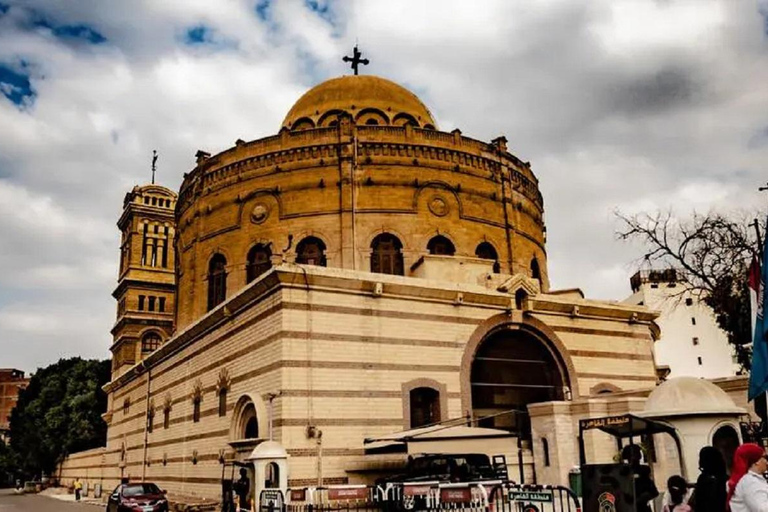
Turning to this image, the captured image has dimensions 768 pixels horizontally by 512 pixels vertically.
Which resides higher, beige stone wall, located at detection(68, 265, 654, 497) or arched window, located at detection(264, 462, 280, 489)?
beige stone wall, located at detection(68, 265, 654, 497)

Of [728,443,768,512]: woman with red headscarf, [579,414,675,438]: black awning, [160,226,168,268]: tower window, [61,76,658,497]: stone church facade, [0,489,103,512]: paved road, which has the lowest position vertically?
[0,489,103,512]: paved road

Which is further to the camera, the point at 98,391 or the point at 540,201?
the point at 98,391

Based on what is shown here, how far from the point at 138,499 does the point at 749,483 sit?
66.9ft

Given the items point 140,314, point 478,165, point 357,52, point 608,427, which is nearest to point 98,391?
point 140,314

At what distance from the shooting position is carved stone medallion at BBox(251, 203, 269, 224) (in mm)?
29453

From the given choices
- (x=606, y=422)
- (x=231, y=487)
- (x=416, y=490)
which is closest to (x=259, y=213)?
(x=231, y=487)

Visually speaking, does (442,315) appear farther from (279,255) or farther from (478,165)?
(478,165)

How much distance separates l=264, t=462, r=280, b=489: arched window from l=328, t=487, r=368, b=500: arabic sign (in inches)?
128

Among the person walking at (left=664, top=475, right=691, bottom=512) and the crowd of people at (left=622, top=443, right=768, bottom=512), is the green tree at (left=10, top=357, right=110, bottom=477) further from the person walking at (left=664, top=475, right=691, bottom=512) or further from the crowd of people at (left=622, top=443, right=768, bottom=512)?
the crowd of people at (left=622, top=443, right=768, bottom=512)

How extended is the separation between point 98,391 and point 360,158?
43.5 metres

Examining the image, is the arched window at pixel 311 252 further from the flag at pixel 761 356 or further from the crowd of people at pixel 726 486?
the crowd of people at pixel 726 486

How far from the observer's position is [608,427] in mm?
12516

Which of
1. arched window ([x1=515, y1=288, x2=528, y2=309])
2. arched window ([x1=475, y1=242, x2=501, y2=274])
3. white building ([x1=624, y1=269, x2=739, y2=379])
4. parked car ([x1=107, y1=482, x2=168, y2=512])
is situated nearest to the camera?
parked car ([x1=107, y1=482, x2=168, y2=512])

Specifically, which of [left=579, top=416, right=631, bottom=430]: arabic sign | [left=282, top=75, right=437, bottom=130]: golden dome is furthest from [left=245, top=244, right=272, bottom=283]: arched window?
[left=579, top=416, right=631, bottom=430]: arabic sign
